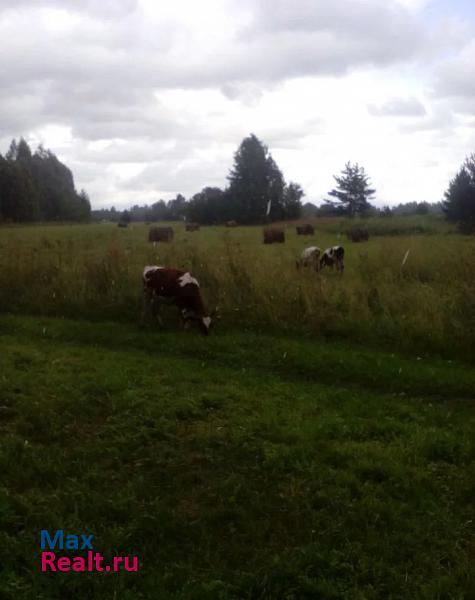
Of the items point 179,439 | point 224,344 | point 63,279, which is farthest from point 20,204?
point 179,439

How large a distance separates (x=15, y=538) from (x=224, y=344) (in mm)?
6647

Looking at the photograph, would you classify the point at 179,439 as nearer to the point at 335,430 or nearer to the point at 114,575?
the point at 335,430

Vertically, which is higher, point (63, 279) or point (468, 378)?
point (63, 279)

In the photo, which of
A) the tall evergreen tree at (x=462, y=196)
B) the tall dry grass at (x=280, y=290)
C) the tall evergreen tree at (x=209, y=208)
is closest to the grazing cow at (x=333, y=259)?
the tall dry grass at (x=280, y=290)

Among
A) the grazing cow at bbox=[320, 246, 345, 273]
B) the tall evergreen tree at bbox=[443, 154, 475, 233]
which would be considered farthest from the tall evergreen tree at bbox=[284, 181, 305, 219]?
the grazing cow at bbox=[320, 246, 345, 273]

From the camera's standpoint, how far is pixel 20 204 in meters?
58.6

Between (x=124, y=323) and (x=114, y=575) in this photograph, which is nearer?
(x=114, y=575)

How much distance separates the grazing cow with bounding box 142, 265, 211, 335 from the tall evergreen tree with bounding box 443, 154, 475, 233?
112 ft

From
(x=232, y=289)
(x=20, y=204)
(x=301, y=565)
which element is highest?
(x=20, y=204)

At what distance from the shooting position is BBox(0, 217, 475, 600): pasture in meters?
4.21

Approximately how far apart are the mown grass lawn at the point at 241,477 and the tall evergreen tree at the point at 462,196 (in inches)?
1455

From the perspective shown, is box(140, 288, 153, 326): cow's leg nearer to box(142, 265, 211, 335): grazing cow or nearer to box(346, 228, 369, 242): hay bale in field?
box(142, 265, 211, 335): grazing cow

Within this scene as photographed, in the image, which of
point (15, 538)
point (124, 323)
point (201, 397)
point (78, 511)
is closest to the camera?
point (15, 538)

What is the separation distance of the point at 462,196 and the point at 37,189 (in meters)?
45.5
